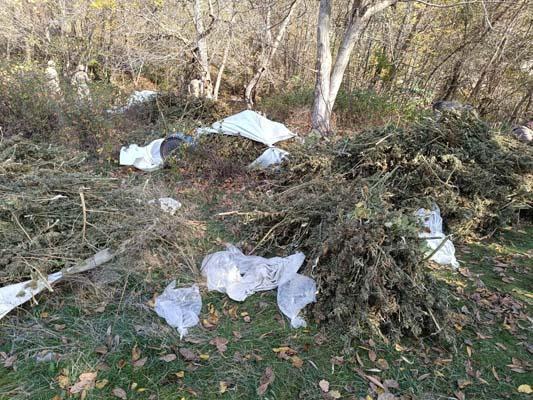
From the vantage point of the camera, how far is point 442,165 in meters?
4.11

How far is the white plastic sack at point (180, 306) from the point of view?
2.62 m

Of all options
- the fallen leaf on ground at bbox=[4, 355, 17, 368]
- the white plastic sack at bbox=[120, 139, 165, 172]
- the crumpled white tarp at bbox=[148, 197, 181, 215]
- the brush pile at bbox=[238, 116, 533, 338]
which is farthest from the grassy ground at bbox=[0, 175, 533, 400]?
the white plastic sack at bbox=[120, 139, 165, 172]

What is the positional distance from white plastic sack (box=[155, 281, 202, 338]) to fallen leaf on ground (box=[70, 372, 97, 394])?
23.0 inches

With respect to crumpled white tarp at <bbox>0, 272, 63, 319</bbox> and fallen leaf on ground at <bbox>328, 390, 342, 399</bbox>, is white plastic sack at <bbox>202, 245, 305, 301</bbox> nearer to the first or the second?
fallen leaf on ground at <bbox>328, 390, 342, 399</bbox>

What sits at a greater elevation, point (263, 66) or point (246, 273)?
point (263, 66)

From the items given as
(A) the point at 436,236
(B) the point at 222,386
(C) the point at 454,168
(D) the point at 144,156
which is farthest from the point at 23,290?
(C) the point at 454,168

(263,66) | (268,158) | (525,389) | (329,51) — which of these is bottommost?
(268,158)

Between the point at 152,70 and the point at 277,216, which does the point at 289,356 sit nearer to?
the point at 277,216

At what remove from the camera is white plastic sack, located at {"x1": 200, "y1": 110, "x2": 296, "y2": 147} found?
540 cm

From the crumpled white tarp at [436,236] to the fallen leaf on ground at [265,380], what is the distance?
1.88 meters

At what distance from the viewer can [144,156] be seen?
541cm

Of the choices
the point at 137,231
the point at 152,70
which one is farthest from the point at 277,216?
the point at 152,70

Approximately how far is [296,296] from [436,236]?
1.71 m

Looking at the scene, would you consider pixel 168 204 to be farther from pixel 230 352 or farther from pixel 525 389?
pixel 525 389
